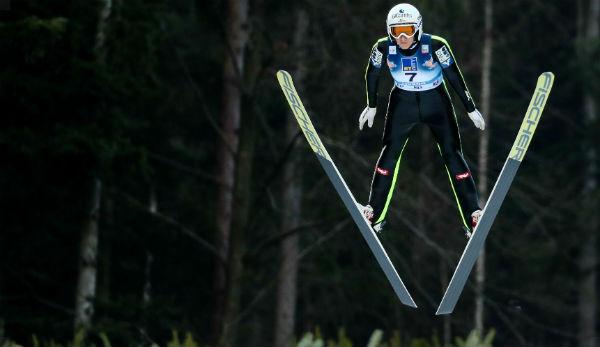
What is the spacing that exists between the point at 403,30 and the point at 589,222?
25.0 metres

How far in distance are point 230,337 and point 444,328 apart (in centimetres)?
1342

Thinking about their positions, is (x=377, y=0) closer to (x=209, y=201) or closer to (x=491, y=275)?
(x=209, y=201)

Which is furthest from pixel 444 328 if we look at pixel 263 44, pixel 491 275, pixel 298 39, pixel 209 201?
pixel 263 44

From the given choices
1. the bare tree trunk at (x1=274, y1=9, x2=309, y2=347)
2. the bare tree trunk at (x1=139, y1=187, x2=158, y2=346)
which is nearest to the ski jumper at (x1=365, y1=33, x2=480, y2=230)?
the bare tree trunk at (x1=139, y1=187, x2=158, y2=346)

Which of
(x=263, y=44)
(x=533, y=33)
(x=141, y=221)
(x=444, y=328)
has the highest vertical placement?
(x=533, y=33)

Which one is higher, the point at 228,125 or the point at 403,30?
the point at 228,125

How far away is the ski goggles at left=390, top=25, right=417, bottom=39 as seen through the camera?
354 inches

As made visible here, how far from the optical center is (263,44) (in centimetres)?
2345

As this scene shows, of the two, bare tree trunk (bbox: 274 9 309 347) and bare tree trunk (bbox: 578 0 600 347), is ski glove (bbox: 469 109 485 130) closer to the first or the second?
bare tree trunk (bbox: 274 9 309 347)

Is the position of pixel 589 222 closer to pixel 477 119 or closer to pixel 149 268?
pixel 149 268

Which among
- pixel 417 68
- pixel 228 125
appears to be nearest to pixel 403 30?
pixel 417 68

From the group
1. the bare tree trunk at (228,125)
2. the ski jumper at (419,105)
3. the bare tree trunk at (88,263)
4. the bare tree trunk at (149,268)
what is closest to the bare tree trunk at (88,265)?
the bare tree trunk at (88,263)

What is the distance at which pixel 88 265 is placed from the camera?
2331 centimetres

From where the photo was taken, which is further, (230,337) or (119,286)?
(119,286)
